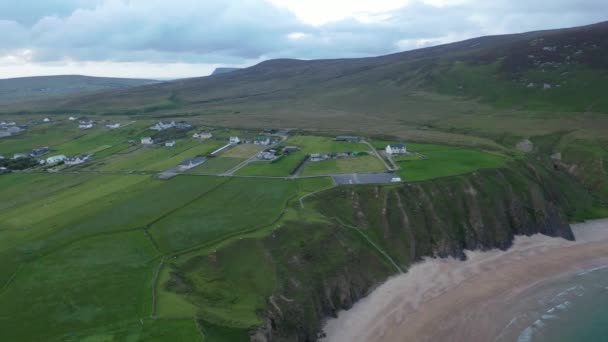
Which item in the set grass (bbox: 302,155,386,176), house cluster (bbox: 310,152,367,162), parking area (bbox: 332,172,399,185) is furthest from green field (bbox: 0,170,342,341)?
house cluster (bbox: 310,152,367,162)

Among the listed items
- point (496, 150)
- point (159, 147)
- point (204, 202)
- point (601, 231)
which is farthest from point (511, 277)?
point (159, 147)

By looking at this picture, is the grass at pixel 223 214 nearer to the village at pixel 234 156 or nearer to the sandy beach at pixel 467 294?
the village at pixel 234 156

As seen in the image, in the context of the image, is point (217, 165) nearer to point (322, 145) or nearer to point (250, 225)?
point (322, 145)

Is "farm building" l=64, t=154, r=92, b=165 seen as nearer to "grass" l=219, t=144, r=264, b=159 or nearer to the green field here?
the green field

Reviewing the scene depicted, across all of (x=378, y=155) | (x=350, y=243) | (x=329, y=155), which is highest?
(x=329, y=155)

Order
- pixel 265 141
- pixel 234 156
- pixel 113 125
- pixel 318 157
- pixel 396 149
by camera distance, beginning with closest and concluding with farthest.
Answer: pixel 318 157 < pixel 396 149 < pixel 234 156 < pixel 265 141 < pixel 113 125

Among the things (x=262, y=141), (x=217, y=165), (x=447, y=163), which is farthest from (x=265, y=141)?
(x=447, y=163)

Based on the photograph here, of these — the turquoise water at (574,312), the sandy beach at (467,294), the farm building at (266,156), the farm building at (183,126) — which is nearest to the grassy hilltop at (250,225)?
the sandy beach at (467,294)
